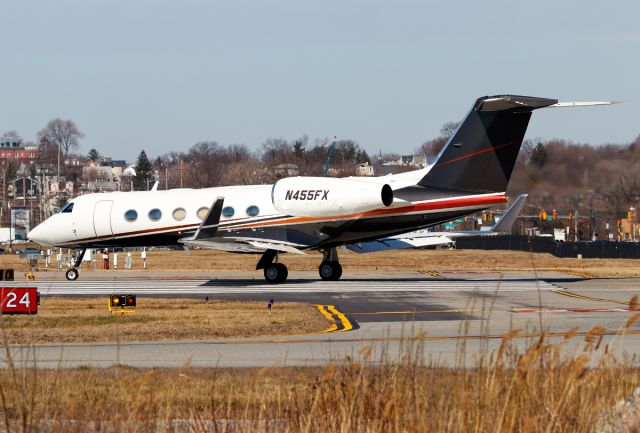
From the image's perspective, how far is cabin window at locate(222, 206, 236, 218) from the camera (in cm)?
3647

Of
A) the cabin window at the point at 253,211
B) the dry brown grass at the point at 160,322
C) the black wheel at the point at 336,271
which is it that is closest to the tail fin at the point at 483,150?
the black wheel at the point at 336,271

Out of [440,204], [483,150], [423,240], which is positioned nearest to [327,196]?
[440,204]

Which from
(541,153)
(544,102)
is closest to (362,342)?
(544,102)

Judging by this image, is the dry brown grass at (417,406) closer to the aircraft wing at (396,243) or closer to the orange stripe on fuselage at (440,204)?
the orange stripe on fuselage at (440,204)

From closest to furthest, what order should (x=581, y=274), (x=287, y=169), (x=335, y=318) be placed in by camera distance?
(x=335, y=318) < (x=581, y=274) < (x=287, y=169)

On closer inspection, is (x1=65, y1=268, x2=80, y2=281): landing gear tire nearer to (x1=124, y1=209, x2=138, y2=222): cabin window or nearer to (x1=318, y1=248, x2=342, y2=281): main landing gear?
(x1=124, y1=209, x2=138, y2=222): cabin window

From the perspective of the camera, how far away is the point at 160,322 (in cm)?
2259

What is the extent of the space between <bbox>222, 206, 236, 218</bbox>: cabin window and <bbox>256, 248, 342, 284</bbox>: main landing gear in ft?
6.17

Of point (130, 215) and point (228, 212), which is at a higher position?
point (228, 212)

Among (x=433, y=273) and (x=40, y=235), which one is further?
(x=433, y=273)

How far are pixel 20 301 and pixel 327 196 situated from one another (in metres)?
13.6

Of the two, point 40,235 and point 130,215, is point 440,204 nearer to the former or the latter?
point 130,215

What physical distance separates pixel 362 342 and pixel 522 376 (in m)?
9.91

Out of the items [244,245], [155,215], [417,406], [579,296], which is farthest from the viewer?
[155,215]
